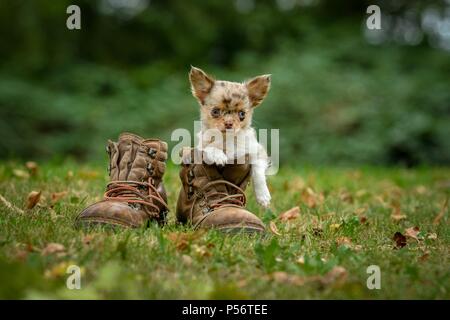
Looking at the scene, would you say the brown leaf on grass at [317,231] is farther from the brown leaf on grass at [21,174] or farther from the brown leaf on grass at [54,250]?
the brown leaf on grass at [21,174]

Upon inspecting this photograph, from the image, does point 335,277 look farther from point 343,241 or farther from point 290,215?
point 290,215

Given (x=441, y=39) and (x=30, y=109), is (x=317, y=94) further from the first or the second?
(x=30, y=109)

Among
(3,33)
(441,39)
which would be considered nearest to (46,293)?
(3,33)

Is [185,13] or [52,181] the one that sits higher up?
[185,13]

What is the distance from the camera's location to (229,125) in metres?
3.56

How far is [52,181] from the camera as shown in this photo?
5.03 meters

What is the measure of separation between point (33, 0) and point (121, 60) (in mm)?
2290

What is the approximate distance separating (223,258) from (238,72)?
8.09m

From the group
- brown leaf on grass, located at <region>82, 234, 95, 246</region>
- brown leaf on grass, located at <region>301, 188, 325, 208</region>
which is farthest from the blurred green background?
brown leaf on grass, located at <region>82, 234, 95, 246</region>

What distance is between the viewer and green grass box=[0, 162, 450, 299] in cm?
247

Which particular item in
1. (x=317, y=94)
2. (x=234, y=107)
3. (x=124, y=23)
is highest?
(x=124, y=23)

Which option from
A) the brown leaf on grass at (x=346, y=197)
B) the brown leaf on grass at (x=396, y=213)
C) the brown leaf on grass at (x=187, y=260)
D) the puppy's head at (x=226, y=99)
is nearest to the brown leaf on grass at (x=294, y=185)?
the brown leaf on grass at (x=346, y=197)

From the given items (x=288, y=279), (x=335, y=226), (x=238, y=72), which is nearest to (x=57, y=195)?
(x=335, y=226)

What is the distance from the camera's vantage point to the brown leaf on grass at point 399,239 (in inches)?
136
